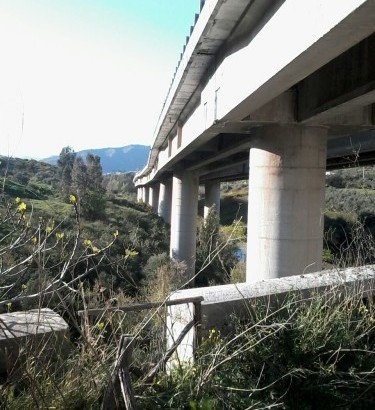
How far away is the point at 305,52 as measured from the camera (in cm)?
416

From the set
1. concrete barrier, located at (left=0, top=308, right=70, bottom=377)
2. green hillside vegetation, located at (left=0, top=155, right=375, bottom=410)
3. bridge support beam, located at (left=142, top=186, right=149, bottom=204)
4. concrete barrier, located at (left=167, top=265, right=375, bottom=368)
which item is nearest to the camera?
green hillside vegetation, located at (left=0, top=155, right=375, bottom=410)

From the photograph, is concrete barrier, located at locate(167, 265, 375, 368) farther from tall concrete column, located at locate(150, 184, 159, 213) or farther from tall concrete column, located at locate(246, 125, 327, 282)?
tall concrete column, located at locate(150, 184, 159, 213)

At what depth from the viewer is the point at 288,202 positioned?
7.05m

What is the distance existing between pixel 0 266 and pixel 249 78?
3.71 meters

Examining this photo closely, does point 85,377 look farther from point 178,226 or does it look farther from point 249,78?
point 178,226

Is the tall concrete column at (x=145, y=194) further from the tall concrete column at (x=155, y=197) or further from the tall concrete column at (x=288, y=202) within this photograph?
the tall concrete column at (x=288, y=202)

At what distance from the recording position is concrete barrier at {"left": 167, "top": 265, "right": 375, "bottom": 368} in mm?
3775

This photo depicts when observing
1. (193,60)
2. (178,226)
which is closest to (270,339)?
(193,60)

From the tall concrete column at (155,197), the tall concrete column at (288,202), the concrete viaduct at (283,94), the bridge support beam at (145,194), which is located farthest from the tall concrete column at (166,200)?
the tall concrete column at (288,202)

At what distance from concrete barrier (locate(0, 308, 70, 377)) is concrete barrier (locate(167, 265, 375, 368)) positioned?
802 mm

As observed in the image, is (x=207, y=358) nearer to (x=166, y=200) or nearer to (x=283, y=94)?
(x=283, y=94)

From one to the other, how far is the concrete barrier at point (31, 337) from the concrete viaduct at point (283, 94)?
2904 millimetres

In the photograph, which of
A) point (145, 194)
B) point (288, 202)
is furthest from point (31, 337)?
point (145, 194)

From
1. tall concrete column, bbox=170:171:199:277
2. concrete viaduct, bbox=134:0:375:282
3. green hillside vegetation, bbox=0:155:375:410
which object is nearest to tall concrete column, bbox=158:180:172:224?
tall concrete column, bbox=170:171:199:277
